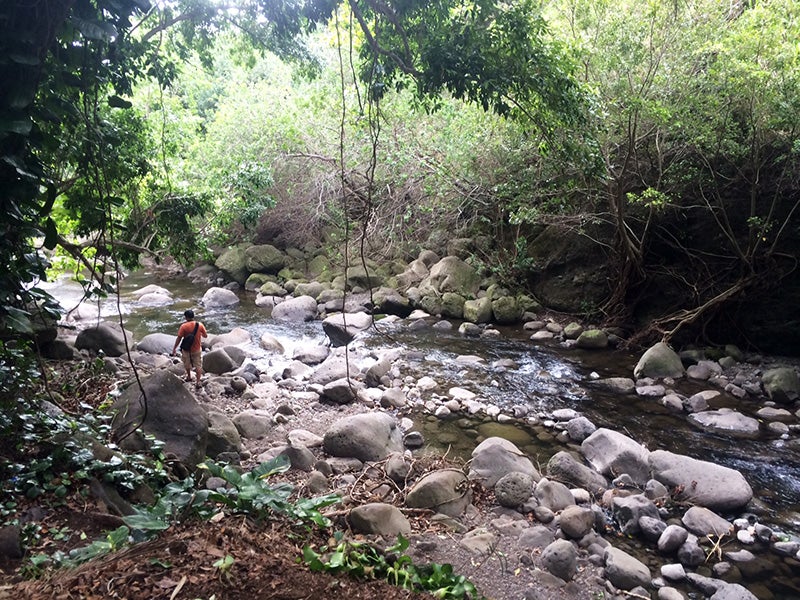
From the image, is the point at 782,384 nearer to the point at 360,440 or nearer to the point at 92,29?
the point at 360,440

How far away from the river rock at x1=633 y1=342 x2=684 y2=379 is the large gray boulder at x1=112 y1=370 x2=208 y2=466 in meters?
7.27

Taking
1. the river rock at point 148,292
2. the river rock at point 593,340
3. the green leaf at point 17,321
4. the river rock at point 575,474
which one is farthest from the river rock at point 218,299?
the green leaf at point 17,321

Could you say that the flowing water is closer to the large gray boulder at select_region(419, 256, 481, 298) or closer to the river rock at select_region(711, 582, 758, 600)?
the river rock at select_region(711, 582, 758, 600)

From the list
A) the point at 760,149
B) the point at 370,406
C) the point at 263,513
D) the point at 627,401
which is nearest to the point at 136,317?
the point at 370,406

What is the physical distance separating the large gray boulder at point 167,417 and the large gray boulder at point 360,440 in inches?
54.7

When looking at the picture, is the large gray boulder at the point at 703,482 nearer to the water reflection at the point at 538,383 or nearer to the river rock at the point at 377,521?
the water reflection at the point at 538,383

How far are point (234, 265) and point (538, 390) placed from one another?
39.1 ft

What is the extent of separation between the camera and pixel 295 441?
19.2 ft

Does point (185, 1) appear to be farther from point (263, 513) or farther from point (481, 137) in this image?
point (481, 137)

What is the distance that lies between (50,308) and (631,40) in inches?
336

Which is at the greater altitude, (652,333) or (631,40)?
(631,40)

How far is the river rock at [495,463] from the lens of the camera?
5469mm

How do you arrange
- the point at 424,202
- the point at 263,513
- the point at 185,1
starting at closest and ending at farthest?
1. the point at 263,513
2. the point at 185,1
3. the point at 424,202

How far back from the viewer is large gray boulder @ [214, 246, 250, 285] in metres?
17.6
